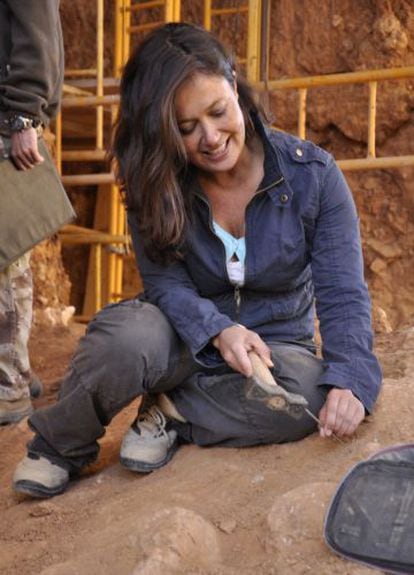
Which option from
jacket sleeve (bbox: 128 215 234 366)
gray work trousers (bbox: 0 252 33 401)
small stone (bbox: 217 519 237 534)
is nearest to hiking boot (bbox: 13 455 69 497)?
jacket sleeve (bbox: 128 215 234 366)

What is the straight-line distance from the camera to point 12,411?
324cm

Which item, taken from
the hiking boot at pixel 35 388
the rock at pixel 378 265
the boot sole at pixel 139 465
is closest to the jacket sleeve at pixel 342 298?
the boot sole at pixel 139 465

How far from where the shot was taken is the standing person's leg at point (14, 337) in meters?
3.20

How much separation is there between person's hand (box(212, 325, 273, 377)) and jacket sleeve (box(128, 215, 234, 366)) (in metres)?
0.04

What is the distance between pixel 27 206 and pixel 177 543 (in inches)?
61.4

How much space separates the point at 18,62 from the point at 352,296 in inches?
51.8

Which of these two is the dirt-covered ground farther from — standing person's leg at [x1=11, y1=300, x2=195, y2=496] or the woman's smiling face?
the woman's smiling face

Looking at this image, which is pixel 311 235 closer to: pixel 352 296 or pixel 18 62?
pixel 352 296

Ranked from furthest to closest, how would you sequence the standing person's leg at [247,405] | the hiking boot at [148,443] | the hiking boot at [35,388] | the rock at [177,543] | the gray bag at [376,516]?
the hiking boot at [35,388] < the hiking boot at [148,443] < the standing person's leg at [247,405] < the rock at [177,543] < the gray bag at [376,516]

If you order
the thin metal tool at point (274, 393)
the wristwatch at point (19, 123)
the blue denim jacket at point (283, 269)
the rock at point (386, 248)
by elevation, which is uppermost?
the wristwatch at point (19, 123)

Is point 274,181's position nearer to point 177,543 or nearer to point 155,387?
point 155,387

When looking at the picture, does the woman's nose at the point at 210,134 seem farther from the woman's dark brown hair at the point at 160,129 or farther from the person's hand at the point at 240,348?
the person's hand at the point at 240,348

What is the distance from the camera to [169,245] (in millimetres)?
2559

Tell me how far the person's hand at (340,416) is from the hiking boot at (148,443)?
→ 0.47 meters
